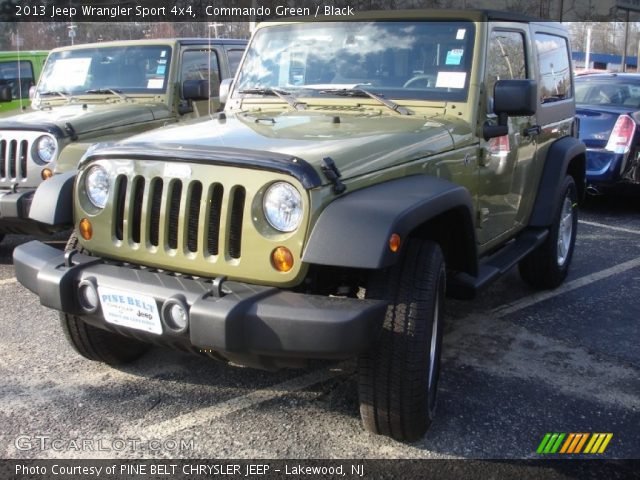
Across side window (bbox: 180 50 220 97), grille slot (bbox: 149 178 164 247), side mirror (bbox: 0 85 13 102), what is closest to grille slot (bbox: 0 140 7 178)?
side window (bbox: 180 50 220 97)

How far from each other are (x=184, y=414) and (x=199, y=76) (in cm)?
432

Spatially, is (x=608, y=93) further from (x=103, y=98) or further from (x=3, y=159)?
(x=3, y=159)

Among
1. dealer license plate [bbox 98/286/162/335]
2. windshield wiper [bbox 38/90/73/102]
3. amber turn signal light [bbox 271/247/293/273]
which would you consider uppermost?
windshield wiper [bbox 38/90/73/102]

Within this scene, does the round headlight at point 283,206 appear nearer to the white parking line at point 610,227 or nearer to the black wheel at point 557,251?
the black wheel at point 557,251

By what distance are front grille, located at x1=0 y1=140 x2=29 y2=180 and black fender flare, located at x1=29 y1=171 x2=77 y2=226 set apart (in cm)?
237

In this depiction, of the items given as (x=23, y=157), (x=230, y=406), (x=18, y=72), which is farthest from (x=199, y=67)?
(x=230, y=406)

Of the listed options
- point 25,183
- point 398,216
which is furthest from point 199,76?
point 398,216

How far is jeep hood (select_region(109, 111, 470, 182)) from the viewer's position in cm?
286

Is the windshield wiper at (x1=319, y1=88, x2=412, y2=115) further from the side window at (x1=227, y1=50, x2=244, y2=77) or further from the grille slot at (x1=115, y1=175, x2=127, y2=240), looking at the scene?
the side window at (x1=227, y1=50, x2=244, y2=77)

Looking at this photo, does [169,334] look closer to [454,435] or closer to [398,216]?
[398,216]

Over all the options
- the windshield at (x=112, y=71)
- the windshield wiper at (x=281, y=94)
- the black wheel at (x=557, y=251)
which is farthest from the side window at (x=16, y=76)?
the black wheel at (x=557, y=251)

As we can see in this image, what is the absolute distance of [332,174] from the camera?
268cm

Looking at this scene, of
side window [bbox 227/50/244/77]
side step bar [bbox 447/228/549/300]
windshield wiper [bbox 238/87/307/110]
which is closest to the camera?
side step bar [bbox 447/228/549/300]

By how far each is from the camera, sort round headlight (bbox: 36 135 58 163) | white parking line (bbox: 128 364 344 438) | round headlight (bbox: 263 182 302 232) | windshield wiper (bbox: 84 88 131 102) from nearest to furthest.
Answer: round headlight (bbox: 263 182 302 232) → white parking line (bbox: 128 364 344 438) → round headlight (bbox: 36 135 58 163) → windshield wiper (bbox: 84 88 131 102)
